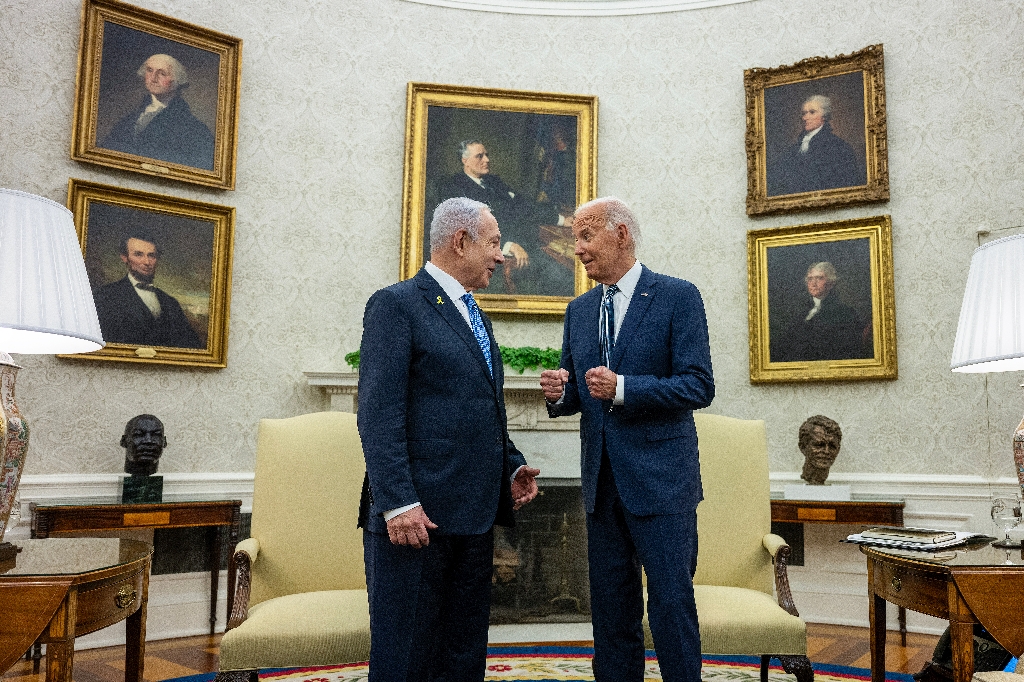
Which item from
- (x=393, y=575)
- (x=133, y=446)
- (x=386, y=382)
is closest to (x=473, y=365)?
(x=386, y=382)

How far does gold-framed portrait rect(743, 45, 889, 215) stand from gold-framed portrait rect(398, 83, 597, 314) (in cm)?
116

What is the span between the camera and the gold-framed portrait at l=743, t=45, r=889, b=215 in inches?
202

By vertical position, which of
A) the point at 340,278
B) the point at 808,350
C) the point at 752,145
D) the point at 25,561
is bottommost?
the point at 25,561

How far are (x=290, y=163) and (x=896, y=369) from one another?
416cm

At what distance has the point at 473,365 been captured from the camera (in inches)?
85.4

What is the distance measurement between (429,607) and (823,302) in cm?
399

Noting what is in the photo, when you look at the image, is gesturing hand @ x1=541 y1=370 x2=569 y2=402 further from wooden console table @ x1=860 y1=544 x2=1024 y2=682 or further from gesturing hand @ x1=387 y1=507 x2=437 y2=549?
wooden console table @ x1=860 y1=544 x2=1024 y2=682

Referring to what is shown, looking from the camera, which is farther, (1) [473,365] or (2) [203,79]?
(2) [203,79]

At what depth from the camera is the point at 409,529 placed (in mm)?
1958

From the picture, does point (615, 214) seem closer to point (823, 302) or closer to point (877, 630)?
point (877, 630)

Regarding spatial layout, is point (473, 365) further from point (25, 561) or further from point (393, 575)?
point (25, 561)

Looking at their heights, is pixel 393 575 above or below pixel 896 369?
below

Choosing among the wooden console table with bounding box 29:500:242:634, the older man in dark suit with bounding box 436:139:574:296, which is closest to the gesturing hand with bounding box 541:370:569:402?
the wooden console table with bounding box 29:500:242:634

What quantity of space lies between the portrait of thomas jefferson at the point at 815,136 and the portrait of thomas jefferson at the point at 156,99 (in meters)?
3.77
